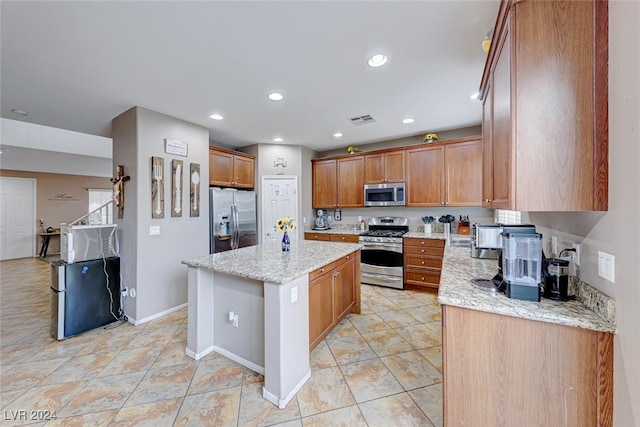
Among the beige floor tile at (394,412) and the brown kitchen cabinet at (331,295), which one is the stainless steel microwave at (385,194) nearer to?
the brown kitchen cabinet at (331,295)

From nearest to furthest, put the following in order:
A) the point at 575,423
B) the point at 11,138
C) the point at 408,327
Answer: the point at 575,423 → the point at 408,327 → the point at 11,138

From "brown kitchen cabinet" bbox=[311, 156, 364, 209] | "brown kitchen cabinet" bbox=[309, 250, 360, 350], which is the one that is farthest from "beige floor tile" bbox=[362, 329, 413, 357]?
"brown kitchen cabinet" bbox=[311, 156, 364, 209]

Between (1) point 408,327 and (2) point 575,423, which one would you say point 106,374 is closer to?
(1) point 408,327

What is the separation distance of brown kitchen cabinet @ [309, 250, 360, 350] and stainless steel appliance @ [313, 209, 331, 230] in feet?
7.01

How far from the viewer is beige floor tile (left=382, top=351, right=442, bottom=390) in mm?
1916

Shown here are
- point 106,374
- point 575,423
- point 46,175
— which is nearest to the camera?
point 575,423

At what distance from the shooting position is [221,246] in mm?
3916

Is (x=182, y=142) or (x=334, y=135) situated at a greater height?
(x=334, y=135)

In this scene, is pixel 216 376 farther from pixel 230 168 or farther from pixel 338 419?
pixel 230 168

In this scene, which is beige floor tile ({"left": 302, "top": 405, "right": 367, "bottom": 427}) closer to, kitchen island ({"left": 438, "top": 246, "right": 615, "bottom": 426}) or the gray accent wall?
kitchen island ({"left": 438, "top": 246, "right": 615, "bottom": 426})

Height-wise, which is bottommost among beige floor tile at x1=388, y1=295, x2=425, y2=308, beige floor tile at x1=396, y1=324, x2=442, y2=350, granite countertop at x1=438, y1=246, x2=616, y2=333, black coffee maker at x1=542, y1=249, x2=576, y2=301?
beige floor tile at x1=396, y1=324, x2=442, y2=350

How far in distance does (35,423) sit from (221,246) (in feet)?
8.17

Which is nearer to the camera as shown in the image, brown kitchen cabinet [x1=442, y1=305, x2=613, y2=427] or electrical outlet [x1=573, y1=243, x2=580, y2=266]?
brown kitchen cabinet [x1=442, y1=305, x2=613, y2=427]

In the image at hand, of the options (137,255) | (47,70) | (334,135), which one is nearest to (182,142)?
(47,70)
